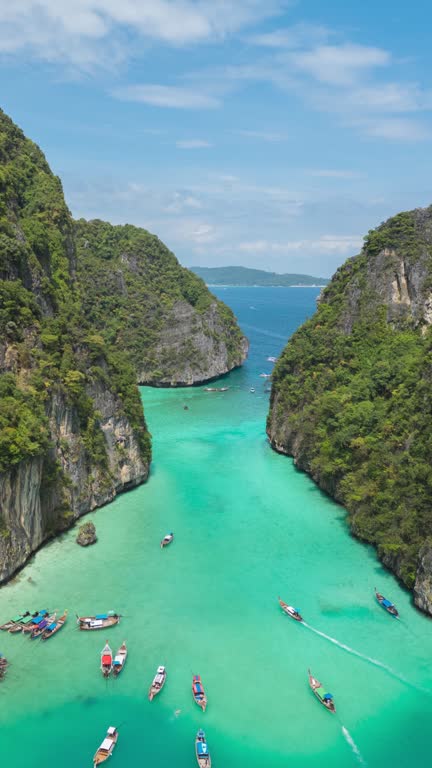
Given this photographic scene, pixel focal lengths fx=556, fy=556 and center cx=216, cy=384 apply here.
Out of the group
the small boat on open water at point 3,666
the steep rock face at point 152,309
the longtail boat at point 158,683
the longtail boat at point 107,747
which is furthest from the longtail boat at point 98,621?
the steep rock face at point 152,309

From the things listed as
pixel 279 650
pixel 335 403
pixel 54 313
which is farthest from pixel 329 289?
pixel 279 650

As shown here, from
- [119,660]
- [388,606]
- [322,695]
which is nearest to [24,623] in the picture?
[119,660]

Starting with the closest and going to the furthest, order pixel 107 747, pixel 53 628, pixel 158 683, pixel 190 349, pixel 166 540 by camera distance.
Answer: pixel 107 747 → pixel 158 683 → pixel 53 628 → pixel 166 540 → pixel 190 349

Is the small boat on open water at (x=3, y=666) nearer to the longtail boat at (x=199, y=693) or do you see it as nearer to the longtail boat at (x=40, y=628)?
the longtail boat at (x=40, y=628)

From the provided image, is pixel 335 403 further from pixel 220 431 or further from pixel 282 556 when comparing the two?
pixel 220 431

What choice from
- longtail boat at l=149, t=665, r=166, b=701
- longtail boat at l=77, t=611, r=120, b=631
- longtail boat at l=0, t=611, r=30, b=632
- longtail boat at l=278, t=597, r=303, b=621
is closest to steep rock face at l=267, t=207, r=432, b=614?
longtail boat at l=278, t=597, r=303, b=621

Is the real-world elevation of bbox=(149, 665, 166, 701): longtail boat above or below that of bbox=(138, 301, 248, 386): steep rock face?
below

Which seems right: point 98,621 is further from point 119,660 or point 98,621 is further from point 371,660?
point 371,660

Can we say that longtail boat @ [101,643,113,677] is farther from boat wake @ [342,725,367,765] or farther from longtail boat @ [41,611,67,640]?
boat wake @ [342,725,367,765]
